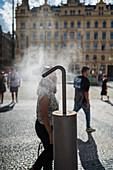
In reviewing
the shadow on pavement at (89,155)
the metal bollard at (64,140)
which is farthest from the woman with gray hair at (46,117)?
the shadow on pavement at (89,155)

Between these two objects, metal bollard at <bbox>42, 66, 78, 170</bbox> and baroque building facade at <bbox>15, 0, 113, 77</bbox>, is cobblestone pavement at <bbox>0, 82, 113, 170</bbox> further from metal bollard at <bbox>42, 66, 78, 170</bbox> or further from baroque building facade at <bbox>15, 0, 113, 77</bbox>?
baroque building facade at <bbox>15, 0, 113, 77</bbox>

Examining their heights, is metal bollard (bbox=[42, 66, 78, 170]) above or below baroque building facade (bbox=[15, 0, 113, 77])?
below

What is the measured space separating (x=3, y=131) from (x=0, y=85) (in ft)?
12.8

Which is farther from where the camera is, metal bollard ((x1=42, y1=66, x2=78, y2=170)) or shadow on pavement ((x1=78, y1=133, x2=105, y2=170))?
shadow on pavement ((x1=78, y1=133, x2=105, y2=170))

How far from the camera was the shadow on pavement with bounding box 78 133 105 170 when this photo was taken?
271 centimetres

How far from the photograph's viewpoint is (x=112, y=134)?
4137 millimetres

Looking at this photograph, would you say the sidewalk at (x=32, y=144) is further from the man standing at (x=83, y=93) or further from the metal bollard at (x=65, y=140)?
the metal bollard at (x=65, y=140)

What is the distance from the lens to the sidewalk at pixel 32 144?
2.79 meters

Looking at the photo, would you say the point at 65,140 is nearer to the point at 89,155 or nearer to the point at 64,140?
the point at 64,140

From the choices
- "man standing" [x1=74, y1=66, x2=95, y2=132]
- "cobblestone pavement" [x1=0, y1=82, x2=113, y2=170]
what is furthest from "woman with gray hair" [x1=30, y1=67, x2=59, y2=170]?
"man standing" [x1=74, y1=66, x2=95, y2=132]

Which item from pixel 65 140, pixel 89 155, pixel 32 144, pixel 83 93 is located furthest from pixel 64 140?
pixel 83 93

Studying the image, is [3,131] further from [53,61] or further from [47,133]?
[53,61]

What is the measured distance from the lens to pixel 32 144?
3518mm

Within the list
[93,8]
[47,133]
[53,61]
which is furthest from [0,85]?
[93,8]
